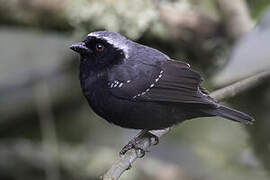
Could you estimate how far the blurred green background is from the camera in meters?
5.11

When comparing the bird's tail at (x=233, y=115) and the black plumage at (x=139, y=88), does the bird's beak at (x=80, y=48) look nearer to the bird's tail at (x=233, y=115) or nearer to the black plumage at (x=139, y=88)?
the black plumage at (x=139, y=88)

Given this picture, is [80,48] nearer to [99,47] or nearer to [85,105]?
[99,47]

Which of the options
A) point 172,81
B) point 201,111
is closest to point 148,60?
point 172,81

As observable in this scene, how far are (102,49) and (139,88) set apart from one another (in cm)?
34

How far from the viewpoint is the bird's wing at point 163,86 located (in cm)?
352

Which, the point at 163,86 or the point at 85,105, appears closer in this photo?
the point at 163,86

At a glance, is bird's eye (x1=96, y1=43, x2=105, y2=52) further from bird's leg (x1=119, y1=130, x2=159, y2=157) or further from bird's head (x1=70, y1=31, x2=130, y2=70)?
bird's leg (x1=119, y1=130, x2=159, y2=157)

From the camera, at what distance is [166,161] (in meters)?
5.64

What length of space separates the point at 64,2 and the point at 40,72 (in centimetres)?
109

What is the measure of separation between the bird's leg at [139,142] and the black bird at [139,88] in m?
0.13

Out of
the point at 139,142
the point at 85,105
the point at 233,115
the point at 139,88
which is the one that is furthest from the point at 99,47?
the point at 85,105

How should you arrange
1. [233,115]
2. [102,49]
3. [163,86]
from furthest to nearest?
[102,49]
[163,86]
[233,115]

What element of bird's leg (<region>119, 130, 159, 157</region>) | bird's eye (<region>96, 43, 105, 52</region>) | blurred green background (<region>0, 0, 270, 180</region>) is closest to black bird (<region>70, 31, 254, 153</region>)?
bird's eye (<region>96, 43, 105, 52</region>)

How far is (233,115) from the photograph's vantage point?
3.45 meters
